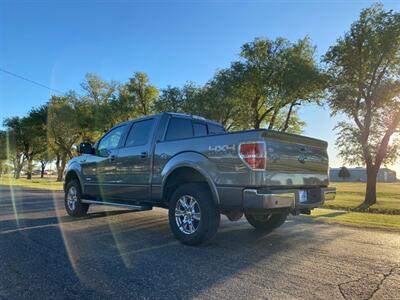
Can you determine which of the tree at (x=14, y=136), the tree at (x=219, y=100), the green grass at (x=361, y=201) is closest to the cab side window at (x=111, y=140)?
the green grass at (x=361, y=201)

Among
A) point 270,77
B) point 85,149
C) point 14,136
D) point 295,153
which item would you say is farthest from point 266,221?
point 14,136

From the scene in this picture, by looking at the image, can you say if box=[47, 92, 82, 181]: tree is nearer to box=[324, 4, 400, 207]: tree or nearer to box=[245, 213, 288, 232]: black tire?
box=[324, 4, 400, 207]: tree

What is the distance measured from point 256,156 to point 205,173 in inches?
36.3

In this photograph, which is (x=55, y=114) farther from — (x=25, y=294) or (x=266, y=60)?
(x=25, y=294)

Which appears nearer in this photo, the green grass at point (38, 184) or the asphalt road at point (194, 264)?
the asphalt road at point (194, 264)

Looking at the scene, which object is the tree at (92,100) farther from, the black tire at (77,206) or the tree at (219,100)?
the black tire at (77,206)

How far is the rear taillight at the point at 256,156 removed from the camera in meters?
5.04

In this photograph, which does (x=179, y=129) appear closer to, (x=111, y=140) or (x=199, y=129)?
(x=199, y=129)

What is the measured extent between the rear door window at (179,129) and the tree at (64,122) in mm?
39123

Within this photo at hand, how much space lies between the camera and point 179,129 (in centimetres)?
698

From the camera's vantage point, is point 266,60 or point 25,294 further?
point 266,60

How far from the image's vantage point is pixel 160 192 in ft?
21.1

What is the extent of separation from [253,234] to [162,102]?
83.6 feet

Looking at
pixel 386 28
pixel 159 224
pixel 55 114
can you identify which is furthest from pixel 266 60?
pixel 55 114
